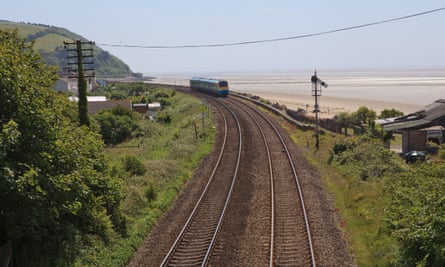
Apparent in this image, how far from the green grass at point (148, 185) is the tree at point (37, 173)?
94 centimetres

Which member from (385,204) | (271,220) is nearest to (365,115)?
(385,204)

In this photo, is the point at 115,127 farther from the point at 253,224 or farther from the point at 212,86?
the point at 212,86

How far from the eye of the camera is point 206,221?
1722 cm

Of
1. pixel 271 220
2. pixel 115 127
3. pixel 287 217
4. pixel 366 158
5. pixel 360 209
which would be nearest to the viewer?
pixel 271 220

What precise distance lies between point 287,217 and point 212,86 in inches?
2521

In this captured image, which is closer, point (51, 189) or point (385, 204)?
point (51, 189)

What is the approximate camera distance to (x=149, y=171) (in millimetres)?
23953

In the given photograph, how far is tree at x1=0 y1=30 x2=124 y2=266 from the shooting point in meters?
10.5

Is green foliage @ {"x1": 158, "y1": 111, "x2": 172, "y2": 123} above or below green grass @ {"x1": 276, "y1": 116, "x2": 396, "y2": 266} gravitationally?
above

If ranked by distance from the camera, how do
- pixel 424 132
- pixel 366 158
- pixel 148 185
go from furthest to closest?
1. pixel 424 132
2. pixel 366 158
3. pixel 148 185

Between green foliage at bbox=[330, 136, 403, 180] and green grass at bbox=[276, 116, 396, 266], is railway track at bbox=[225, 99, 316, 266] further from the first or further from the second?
green foliage at bbox=[330, 136, 403, 180]

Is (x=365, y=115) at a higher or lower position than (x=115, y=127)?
higher

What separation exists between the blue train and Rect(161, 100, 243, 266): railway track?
48414 mm

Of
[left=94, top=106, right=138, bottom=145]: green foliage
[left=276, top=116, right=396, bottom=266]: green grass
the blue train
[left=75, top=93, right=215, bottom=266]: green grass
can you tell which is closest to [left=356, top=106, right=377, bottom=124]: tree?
[left=75, top=93, right=215, bottom=266]: green grass
